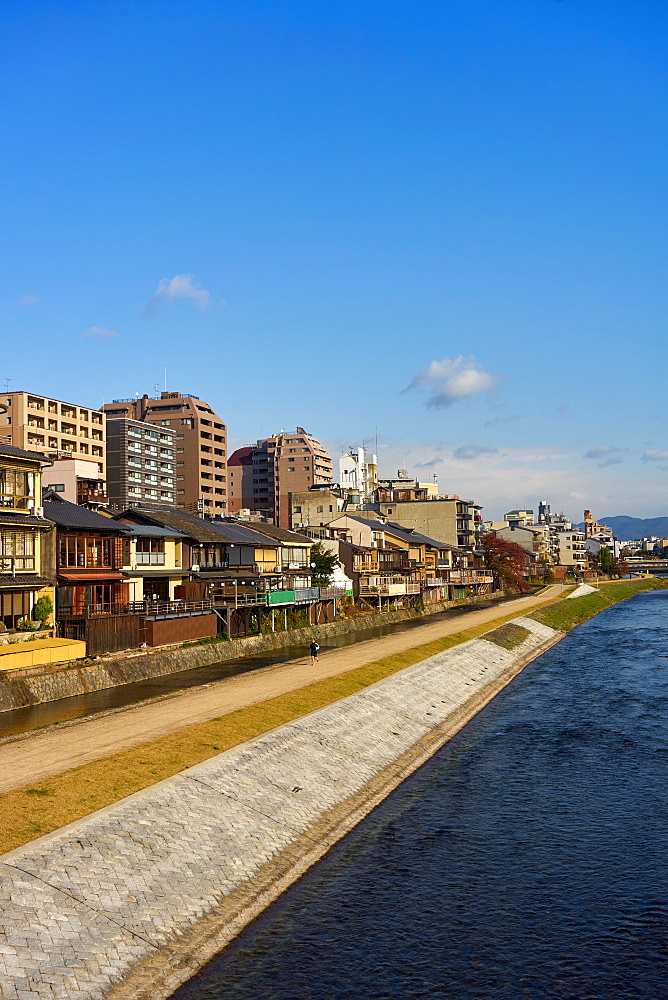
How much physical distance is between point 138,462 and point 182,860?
117 metres

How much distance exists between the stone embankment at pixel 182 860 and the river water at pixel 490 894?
740 millimetres

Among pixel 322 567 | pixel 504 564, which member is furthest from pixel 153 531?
pixel 504 564

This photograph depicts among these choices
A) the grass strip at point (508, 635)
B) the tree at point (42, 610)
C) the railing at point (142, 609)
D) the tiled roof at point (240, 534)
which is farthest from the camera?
the tiled roof at point (240, 534)

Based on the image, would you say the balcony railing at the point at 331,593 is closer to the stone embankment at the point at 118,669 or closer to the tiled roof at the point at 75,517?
the stone embankment at the point at 118,669

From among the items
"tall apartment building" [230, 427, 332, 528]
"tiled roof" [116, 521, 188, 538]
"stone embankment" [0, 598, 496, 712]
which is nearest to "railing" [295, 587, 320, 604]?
"stone embankment" [0, 598, 496, 712]

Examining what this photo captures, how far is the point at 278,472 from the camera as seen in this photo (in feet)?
591

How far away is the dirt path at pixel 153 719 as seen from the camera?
27.1 m

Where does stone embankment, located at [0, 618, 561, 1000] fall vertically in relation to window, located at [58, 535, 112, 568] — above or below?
below

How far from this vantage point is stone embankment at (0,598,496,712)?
41062 mm

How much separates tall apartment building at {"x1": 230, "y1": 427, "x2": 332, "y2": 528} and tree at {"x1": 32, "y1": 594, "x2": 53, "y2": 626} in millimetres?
124327

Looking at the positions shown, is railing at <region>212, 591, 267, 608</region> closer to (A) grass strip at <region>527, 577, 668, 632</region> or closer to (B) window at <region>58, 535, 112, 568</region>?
(B) window at <region>58, 535, 112, 568</region>

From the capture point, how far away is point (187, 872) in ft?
66.7

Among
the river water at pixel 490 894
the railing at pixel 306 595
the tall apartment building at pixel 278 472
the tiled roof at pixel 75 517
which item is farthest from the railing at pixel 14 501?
the tall apartment building at pixel 278 472

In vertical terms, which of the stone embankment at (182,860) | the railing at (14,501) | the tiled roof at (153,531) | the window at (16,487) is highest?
the window at (16,487)
